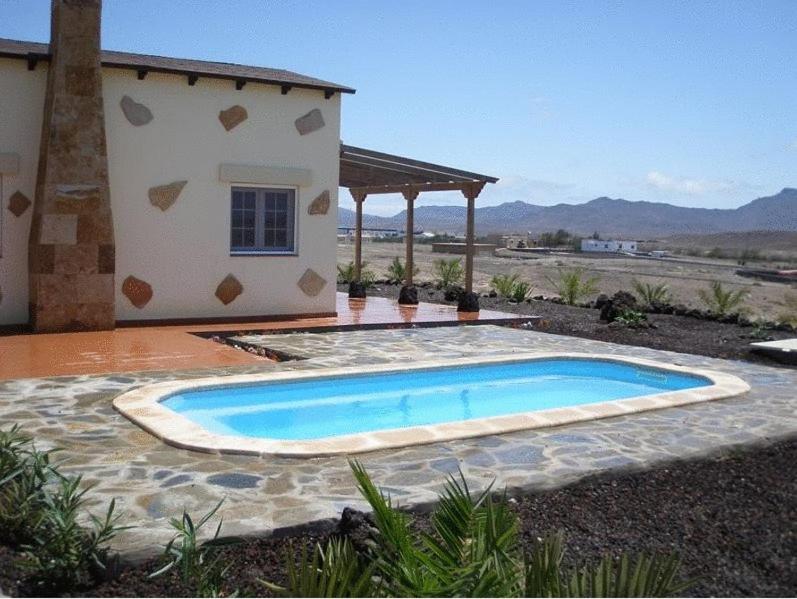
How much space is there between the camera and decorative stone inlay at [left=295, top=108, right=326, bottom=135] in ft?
46.9

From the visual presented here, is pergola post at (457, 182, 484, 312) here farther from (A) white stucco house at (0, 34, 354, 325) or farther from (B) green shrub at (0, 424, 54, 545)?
(B) green shrub at (0, 424, 54, 545)

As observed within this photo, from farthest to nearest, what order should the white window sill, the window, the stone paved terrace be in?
the window, the white window sill, the stone paved terrace

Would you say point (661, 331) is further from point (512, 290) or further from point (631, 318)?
point (512, 290)

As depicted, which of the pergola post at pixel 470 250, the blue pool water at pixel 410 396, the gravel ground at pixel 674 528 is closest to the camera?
the gravel ground at pixel 674 528

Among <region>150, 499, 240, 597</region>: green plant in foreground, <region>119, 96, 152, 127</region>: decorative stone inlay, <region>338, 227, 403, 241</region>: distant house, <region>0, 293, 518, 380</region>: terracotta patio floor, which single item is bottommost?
<region>150, 499, 240, 597</region>: green plant in foreground

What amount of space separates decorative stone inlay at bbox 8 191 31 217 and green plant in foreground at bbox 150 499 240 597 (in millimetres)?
9127

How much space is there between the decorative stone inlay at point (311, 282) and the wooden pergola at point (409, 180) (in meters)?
2.33

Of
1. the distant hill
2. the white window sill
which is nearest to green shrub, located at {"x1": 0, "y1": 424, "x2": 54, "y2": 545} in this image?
the white window sill

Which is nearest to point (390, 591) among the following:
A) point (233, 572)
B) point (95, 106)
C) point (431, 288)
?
point (233, 572)

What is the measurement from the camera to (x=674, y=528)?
16.7 ft

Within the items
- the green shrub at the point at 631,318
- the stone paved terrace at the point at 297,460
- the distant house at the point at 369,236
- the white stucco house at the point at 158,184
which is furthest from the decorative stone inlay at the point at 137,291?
the distant house at the point at 369,236

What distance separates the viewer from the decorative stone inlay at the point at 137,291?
42.5ft

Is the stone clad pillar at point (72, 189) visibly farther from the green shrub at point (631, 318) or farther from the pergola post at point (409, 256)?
the green shrub at point (631, 318)

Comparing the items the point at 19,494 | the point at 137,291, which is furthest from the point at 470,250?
the point at 19,494
